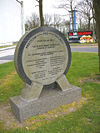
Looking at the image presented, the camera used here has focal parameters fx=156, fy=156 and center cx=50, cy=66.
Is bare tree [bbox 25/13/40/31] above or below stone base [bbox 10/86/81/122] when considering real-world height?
above

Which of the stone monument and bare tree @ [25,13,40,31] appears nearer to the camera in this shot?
the stone monument

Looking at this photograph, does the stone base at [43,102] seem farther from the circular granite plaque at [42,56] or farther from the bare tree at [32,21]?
the bare tree at [32,21]

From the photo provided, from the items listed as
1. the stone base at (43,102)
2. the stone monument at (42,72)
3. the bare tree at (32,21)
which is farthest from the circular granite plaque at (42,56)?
the bare tree at (32,21)

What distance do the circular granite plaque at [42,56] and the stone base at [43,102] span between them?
355 millimetres

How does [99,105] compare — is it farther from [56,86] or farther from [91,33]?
[91,33]

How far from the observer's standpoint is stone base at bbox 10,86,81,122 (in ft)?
12.2

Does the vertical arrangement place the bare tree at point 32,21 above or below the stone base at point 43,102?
above

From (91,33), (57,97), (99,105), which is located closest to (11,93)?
(57,97)

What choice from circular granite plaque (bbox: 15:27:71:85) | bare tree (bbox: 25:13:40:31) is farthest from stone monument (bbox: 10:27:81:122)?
bare tree (bbox: 25:13:40:31)

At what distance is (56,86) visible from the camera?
465 centimetres

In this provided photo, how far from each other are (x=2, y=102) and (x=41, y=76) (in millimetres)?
1685

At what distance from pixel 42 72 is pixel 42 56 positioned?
424 mm

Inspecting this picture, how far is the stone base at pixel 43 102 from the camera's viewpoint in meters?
3.71

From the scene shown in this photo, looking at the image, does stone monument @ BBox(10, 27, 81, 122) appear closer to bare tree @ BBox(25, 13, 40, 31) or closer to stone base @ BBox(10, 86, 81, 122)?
stone base @ BBox(10, 86, 81, 122)
